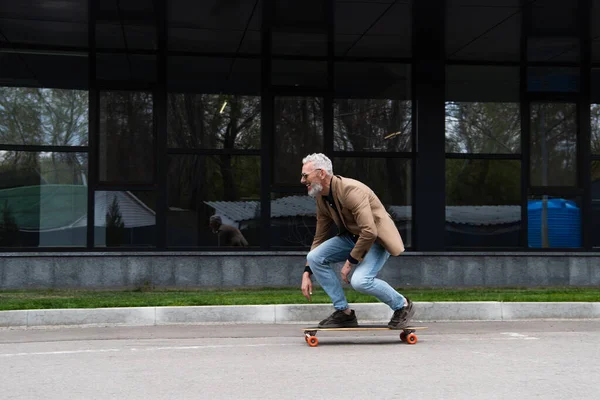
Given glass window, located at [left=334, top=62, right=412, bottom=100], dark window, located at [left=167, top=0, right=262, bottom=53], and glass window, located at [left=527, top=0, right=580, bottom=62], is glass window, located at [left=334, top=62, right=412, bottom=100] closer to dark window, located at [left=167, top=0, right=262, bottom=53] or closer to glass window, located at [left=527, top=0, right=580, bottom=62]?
dark window, located at [left=167, top=0, right=262, bottom=53]

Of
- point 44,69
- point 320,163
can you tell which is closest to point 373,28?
point 44,69

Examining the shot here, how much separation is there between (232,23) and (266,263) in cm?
392

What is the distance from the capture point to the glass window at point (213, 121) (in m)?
14.7

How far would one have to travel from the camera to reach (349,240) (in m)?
8.03

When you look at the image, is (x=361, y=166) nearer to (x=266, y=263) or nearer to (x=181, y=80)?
(x=266, y=263)

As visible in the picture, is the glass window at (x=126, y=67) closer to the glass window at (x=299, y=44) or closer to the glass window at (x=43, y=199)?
the glass window at (x=43, y=199)

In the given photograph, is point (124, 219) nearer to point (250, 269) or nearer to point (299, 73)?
point (250, 269)

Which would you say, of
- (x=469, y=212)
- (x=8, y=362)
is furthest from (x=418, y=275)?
(x=8, y=362)

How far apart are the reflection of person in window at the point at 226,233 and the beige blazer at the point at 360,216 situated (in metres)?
6.83

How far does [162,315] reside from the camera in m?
10.1

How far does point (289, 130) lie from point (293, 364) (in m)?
8.49

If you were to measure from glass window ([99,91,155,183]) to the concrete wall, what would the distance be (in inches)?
56.9

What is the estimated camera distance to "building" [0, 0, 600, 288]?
46.6 feet

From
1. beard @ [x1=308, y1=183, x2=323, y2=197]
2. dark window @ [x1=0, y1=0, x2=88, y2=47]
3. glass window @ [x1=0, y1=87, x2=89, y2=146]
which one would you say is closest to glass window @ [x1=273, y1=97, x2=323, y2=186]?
glass window @ [x1=0, y1=87, x2=89, y2=146]
